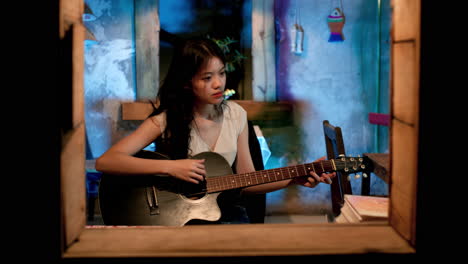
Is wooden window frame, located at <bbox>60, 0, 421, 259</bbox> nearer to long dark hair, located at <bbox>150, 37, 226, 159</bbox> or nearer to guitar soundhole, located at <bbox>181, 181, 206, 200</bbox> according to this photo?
guitar soundhole, located at <bbox>181, 181, 206, 200</bbox>

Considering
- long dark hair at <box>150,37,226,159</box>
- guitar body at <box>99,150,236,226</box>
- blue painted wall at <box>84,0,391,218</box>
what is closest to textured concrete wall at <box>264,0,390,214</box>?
blue painted wall at <box>84,0,391,218</box>

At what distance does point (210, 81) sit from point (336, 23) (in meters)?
2.52

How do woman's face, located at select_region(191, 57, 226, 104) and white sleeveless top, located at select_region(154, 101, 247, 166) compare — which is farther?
white sleeveless top, located at select_region(154, 101, 247, 166)

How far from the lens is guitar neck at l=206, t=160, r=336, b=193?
195cm

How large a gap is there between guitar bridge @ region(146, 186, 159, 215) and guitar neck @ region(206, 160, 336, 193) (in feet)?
0.84

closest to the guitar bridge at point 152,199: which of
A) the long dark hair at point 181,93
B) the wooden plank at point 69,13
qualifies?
the long dark hair at point 181,93

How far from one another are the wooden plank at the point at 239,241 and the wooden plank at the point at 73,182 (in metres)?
0.03
